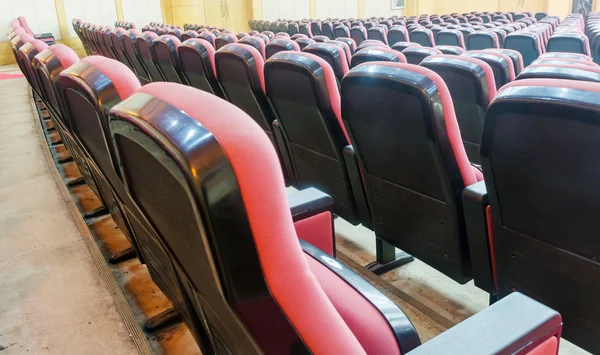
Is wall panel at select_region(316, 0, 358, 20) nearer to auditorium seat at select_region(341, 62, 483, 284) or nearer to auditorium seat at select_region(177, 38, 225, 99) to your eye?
auditorium seat at select_region(177, 38, 225, 99)

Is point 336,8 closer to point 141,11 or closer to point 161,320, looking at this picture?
point 141,11

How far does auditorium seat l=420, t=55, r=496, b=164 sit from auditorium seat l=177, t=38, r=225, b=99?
1470 millimetres

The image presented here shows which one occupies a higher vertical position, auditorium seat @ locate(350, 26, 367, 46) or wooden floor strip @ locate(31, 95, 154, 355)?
auditorium seat @ locate(350, 26, 367, 46)

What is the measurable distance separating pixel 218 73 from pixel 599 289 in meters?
2.02

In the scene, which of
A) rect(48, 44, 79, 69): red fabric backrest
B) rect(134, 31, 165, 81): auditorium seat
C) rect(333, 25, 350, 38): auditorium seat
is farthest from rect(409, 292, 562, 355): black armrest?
rect(333, 25, 350, 38): auditorium seat

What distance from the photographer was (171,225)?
0.67 m

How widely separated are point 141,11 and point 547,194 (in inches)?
528

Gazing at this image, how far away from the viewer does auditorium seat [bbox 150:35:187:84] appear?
140 inches

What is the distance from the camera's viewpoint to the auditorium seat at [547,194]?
93 cm

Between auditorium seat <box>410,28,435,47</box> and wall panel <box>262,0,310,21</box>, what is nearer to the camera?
auditorium seat <box>410,28,435,47</box>

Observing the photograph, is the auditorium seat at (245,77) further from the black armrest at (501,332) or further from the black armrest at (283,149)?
the black armrest at (501,332)

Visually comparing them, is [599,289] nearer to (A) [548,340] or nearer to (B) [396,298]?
(A) [548,340]

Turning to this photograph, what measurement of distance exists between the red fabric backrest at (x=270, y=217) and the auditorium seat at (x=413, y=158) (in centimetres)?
→ 75

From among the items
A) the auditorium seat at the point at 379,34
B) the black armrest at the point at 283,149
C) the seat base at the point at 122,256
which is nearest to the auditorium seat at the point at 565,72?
the black armrest at the point at 283,149
